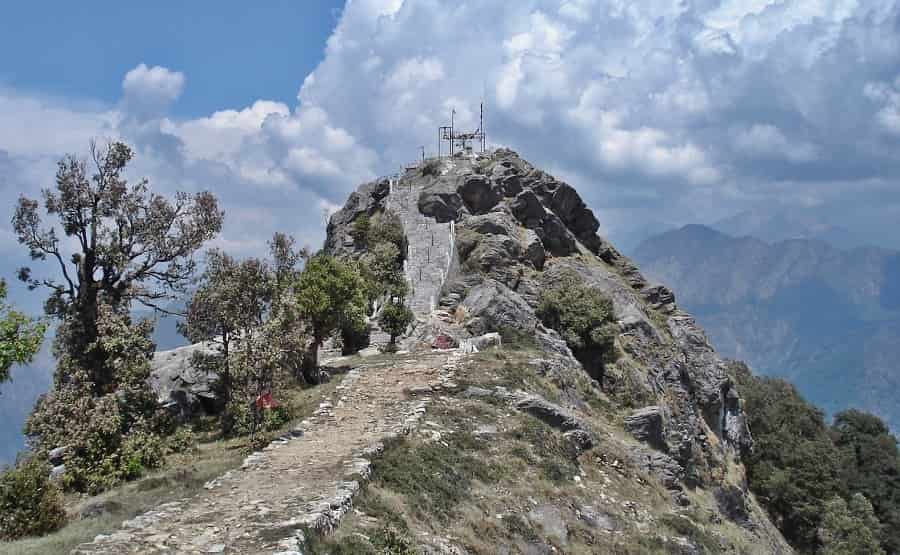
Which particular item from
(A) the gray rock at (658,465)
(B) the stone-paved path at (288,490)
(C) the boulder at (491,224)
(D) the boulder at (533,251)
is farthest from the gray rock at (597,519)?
(C) the boulder at (491,224)

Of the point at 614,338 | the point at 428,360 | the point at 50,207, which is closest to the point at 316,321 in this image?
the point at 428,360

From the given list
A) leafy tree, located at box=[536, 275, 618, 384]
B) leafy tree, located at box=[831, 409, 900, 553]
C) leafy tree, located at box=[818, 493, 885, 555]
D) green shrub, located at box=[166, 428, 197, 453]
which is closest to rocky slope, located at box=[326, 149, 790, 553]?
leafy tree, located at box=[536, 275, 618, 384]

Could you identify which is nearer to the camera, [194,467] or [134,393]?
[194,467]

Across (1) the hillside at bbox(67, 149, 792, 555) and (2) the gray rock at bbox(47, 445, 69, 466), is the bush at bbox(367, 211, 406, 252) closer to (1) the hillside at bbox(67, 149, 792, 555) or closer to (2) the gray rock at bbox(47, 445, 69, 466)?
(1) the hillside at bbox(67, 149, 792, 555)

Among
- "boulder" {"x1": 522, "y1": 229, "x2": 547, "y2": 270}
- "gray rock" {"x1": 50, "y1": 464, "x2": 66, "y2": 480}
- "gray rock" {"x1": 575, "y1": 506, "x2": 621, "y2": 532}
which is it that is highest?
"boulder" {"x1": 522, "y1": 229, "x2": 547, "y2": 270}

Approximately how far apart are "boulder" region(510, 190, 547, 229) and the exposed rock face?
86 mm

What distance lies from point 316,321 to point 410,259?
20.8m

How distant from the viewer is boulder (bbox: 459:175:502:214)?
189 ft

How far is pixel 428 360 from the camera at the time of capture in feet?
107

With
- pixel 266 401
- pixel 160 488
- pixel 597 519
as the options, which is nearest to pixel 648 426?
pixel 597 519

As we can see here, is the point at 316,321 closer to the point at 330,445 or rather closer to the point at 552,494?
the point at 330,445

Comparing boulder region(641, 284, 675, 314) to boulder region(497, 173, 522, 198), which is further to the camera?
boulder region(641, 284, 675, 314)

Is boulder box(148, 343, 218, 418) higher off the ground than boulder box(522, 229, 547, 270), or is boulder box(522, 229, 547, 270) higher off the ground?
boulder box(522, 229, 547, 270)

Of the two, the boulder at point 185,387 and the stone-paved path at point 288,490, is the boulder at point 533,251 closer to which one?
the stone-paved path at point 288,490
